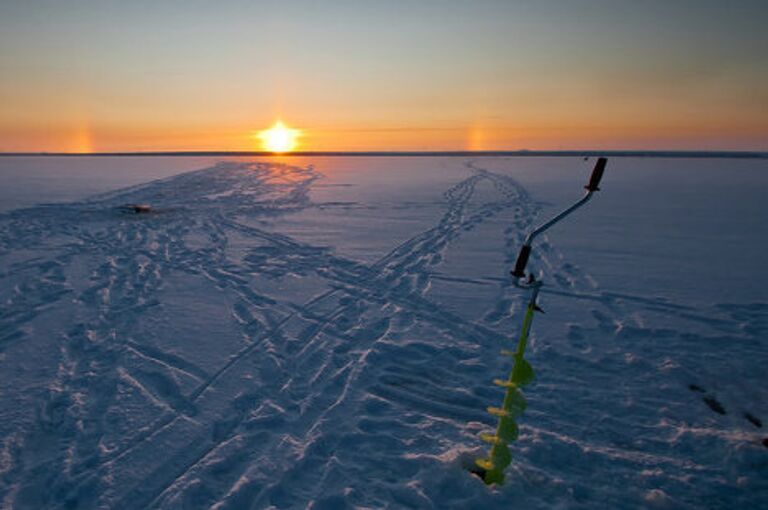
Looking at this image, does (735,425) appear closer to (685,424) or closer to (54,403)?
(685,424)

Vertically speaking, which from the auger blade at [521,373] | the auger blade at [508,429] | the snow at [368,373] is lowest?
the snow at [368,373]

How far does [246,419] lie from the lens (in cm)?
385

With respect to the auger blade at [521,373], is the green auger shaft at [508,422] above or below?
below

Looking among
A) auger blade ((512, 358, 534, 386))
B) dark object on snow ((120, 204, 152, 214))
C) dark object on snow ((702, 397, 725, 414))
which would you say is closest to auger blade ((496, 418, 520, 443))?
auger blade ((512, 358, 534, 386))

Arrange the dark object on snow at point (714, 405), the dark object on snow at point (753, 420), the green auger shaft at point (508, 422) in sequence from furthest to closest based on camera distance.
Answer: the dark object on snow at point (714, 405), the dark object on snow at point (753, 420), the green auger shaft at point (508, 422)

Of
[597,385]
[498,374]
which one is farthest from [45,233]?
[597,385]

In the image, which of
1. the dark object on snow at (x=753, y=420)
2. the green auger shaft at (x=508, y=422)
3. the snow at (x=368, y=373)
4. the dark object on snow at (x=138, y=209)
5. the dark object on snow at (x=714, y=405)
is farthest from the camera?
the dark object on snow at (x=138, y=209)

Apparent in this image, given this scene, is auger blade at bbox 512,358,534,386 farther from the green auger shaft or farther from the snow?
the snow

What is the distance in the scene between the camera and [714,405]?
412cm

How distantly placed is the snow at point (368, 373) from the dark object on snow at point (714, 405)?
2 cm

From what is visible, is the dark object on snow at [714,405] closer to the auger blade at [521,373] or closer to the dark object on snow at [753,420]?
the dark object on snow at [753,420]

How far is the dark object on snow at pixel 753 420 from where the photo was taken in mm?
3829

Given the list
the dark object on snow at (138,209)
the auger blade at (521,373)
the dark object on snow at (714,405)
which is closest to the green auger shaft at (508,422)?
the auger blade at (521,373)

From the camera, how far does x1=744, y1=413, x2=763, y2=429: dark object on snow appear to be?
151 inches
